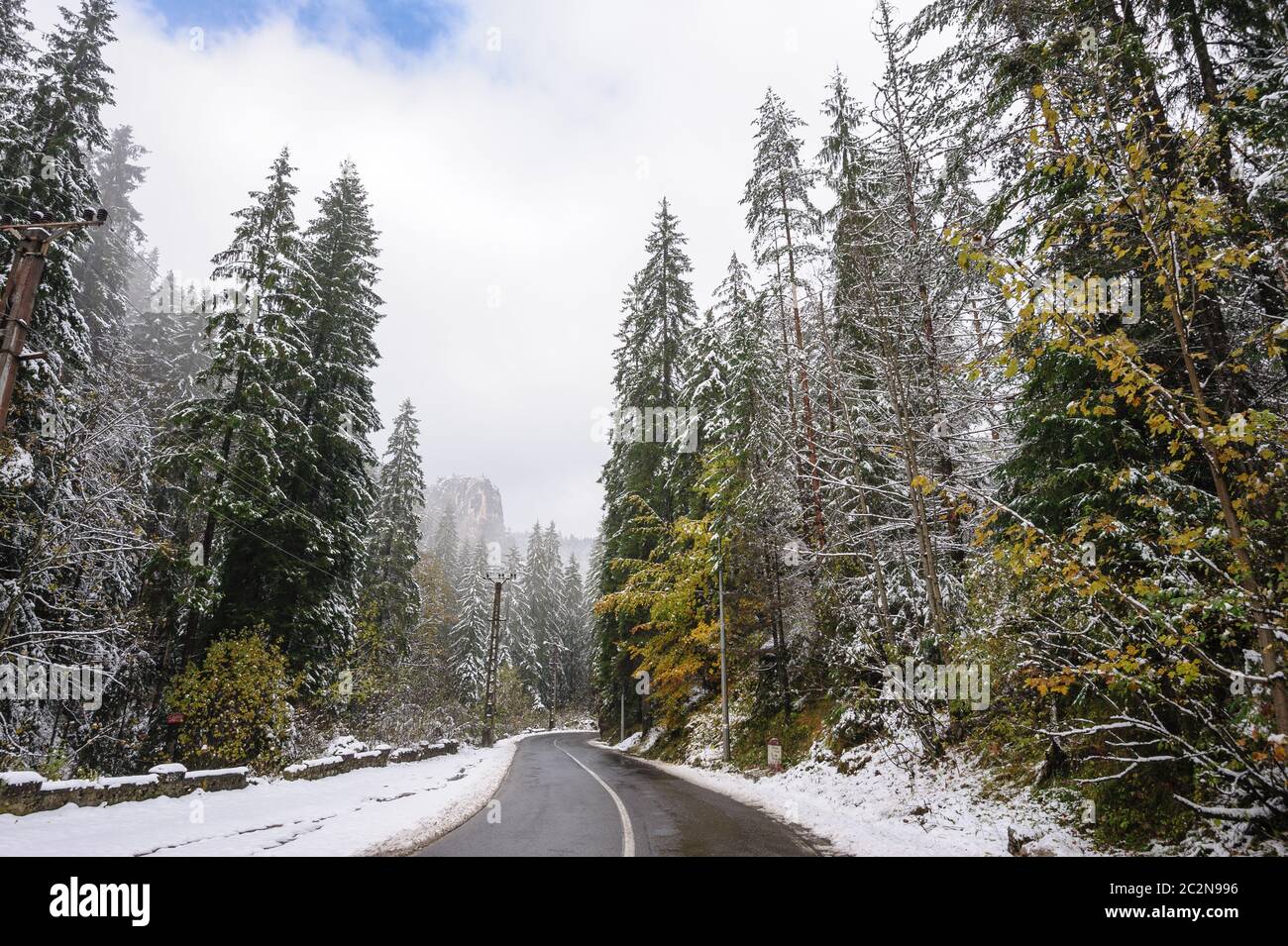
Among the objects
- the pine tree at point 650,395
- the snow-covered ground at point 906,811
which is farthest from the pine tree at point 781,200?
the snow-covered ground at point 906,811

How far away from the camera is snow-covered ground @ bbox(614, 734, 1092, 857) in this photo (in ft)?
24.2

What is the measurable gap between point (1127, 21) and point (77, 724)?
2542 cm

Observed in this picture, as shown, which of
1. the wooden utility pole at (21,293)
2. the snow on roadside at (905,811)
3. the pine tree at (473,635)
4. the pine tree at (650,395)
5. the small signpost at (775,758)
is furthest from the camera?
the pine tree at (473,635)

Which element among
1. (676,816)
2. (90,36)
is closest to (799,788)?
(676,816)

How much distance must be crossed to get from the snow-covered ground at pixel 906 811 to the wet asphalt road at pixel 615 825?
0.87m

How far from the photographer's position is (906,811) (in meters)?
9.62

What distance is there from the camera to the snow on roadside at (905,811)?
7.38 meters

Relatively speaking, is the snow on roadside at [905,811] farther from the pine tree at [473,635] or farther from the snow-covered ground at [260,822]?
the pine tree at [473,635]

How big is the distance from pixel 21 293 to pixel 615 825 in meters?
11.6

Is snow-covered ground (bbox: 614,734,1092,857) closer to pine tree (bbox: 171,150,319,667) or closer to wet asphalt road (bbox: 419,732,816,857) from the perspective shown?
wet asphalt road (bbox: 419,732,816,857)

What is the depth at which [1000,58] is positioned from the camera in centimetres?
959

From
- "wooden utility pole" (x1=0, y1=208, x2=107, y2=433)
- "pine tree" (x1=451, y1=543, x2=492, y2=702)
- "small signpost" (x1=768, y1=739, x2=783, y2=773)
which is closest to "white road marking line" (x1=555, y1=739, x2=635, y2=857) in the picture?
"small signpost" (x1=768, y1=739, x2=783, y2=773)

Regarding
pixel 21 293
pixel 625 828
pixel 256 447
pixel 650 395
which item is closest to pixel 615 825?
pixel 625 828

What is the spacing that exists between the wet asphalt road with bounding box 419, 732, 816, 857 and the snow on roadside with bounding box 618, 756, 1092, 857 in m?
0.90
